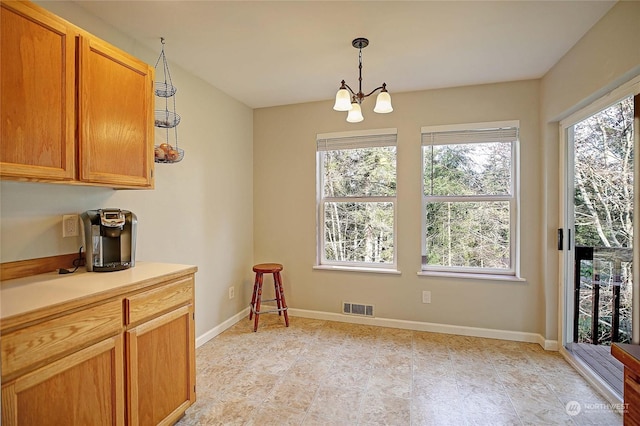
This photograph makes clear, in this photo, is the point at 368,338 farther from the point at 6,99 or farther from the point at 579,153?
the point at 6,99

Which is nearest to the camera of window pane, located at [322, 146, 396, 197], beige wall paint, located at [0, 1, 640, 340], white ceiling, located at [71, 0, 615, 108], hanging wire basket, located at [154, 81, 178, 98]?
white ceiling, located at [71, 0, 615, 108]

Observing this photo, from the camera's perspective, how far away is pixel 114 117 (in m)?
1.76

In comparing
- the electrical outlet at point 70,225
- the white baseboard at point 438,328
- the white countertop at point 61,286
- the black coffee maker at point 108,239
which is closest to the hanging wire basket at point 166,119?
the black coffee maker at point 108,239

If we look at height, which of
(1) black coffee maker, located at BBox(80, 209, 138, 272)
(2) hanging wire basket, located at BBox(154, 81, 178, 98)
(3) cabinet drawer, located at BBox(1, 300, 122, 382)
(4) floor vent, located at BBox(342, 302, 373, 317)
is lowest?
(4) floor vent, located at BBox(342, 302, 373, 317)

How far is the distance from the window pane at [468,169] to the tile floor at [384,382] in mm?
1500

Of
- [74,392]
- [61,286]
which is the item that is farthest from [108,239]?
[74,392]

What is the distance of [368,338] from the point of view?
3043 mm

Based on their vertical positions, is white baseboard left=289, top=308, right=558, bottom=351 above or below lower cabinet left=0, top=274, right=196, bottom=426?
below

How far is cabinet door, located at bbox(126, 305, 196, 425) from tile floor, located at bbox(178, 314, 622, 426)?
22 cm

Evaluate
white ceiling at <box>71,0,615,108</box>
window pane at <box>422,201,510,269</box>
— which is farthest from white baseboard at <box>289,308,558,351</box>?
white ceiling at <box>71,0,615,108</box>

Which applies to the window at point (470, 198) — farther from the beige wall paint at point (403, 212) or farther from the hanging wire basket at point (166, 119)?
the hanging wire basket at point (166, 119)

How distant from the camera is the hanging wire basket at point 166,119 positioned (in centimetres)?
222

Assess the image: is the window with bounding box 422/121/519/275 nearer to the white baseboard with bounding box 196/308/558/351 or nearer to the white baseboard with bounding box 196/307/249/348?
the white baseboard with bounding box 196/308/558/351

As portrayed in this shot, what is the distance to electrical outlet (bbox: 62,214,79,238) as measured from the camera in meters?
1.77
